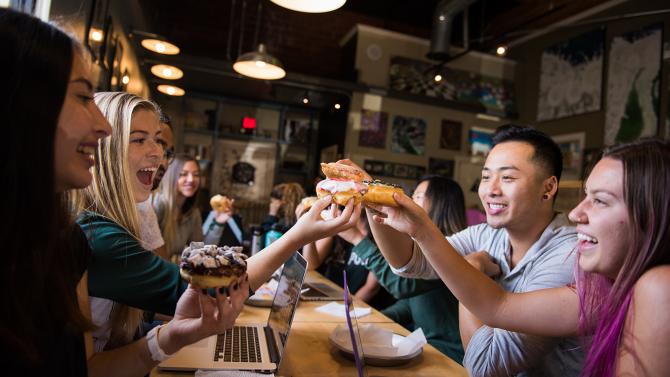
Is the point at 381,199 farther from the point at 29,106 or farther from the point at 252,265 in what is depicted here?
the point at 29,106

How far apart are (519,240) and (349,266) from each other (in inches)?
67.5

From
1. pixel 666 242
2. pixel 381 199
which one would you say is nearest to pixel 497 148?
pixel 381 199

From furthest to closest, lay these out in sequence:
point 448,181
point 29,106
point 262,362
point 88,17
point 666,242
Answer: point 88,17 → point 448,181 → point 262,362 → point 666,242 → point 29,106

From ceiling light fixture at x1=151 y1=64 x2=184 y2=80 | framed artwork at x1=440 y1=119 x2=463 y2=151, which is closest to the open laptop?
ceiling light fixture at x1=151 y1=64 x2=184 y2=80

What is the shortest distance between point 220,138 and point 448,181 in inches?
196

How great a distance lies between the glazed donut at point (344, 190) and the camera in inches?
61.0

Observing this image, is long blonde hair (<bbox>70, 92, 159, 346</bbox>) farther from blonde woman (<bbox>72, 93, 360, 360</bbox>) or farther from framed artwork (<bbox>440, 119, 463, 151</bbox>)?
framed artwork (<bbox>440, 119, 463, 151</bbox>)

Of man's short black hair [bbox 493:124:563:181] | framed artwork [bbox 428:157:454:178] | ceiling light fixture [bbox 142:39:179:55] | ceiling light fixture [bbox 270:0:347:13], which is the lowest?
man's short black hair [bbox 493:124:563:181]

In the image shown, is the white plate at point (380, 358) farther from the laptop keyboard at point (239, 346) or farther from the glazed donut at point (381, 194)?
the glazed donut at point (381, 194)

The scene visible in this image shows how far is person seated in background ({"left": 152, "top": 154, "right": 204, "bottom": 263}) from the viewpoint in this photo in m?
3.54

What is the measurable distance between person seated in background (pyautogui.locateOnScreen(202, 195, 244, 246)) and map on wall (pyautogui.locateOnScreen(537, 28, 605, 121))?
4.82 m

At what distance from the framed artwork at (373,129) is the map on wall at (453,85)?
0.50 m

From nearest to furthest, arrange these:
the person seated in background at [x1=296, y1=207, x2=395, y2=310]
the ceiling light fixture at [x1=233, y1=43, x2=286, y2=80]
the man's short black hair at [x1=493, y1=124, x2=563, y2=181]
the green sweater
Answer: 1. the man's short black hair at [x1=493, y1=124, x2=563, y2=181]
2. the green sweater
3. the person seated in background at [x1=296, y1=207, x2=395, y2=310]
4. the ceiling light fixture at [x1=233, y1=43, x2=286, y2=80]

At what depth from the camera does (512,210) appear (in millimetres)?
1772
